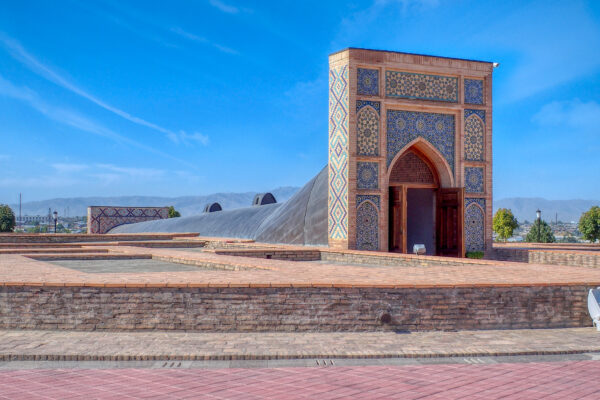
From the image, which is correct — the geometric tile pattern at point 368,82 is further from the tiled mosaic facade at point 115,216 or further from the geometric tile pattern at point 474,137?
the tiled mosaic facade at point 115,216

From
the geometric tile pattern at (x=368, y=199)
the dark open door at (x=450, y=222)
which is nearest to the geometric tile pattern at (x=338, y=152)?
the geometric tile pattern at (x=368, y=199)

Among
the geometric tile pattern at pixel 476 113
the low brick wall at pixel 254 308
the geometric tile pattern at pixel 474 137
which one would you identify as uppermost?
the geometric tile pattern at pixel 476 113

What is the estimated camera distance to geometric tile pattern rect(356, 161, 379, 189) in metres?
12.3

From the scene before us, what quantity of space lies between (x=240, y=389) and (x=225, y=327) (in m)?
1.64

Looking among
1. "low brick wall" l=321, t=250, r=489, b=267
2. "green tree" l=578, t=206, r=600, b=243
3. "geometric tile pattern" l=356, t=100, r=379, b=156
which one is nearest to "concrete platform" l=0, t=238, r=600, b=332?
"low brick wall" l=321, t=250, r=489, b=267

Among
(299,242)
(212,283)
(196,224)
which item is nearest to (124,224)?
(196,224)

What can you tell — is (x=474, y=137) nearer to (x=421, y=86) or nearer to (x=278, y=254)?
(x=421, y=86)

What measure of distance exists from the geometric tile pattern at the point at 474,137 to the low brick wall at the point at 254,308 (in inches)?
320

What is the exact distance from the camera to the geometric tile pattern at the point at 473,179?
43.5 feet

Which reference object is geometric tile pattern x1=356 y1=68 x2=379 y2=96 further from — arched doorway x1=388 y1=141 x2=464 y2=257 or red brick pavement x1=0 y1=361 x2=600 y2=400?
red brick pavement x1=0 y1=361 x2=600 y2=400

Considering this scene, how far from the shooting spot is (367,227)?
40.6ft

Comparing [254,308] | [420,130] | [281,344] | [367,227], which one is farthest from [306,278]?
[420,130]

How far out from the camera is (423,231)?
14.1 m

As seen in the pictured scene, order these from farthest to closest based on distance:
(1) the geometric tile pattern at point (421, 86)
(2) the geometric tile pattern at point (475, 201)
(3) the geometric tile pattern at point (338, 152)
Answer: (2) the geometric tile pattern at point (475, 201)
(1) the geometric tile pattern at point (421, 86)
(3) the geometric tile pattern at point (338, 152)
